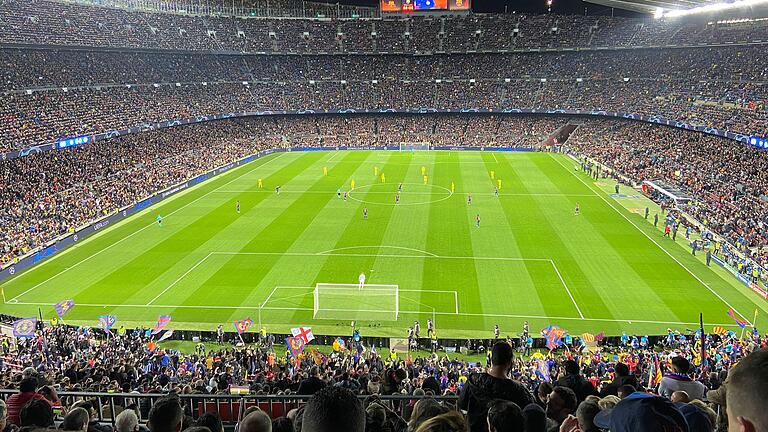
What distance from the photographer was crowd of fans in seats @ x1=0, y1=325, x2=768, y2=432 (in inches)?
142

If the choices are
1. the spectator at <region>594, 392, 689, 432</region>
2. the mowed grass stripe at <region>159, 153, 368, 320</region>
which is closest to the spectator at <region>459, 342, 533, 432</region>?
the spectator at <region>594, 392, 689, 432</region>

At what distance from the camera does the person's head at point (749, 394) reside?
→ 8.39ft

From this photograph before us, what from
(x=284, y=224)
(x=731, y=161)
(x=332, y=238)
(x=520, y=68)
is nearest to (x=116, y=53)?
(x=284, y=224)

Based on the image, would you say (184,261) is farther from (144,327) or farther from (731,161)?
(731,161)

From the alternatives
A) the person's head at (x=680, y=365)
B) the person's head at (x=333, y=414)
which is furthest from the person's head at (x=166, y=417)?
the person's head at (x=680, y=365)

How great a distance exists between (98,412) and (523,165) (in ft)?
225

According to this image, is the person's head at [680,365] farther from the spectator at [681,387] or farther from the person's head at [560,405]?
the person's head at [560,405]

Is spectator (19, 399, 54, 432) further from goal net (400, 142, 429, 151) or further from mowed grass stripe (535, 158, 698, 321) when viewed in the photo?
goal net (400, 142, 429, 151)

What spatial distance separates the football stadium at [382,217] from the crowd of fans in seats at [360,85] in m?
0.44

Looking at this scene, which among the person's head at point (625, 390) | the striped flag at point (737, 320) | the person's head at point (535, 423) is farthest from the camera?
the striped flag at point (737, 320)

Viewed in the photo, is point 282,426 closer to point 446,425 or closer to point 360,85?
point 446,425

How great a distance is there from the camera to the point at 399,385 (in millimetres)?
13656

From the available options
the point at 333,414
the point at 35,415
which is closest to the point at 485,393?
the point at 333,414

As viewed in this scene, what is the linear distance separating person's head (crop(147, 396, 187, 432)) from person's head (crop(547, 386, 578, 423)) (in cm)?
467
